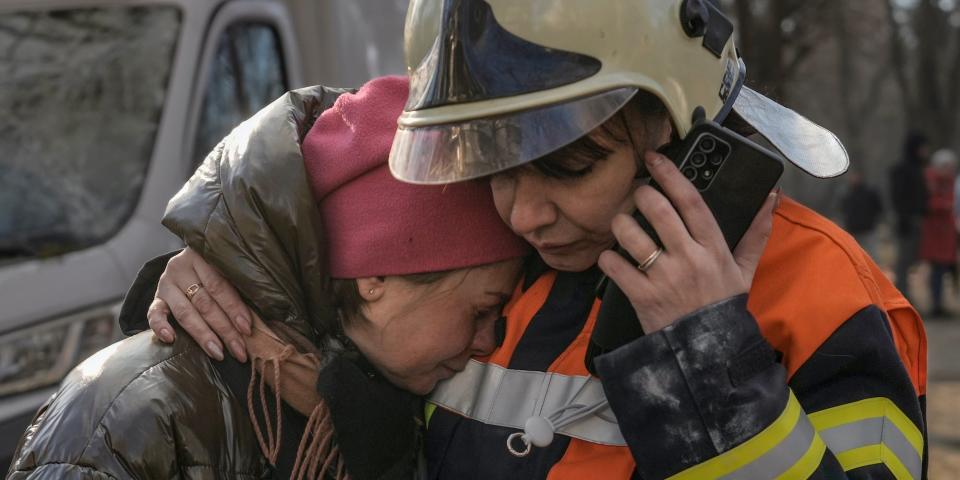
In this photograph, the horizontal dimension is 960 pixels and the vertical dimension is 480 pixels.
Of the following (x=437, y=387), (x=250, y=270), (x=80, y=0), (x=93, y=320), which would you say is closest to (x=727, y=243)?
(x=437, y=387)

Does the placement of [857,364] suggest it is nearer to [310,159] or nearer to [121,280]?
[310,159]

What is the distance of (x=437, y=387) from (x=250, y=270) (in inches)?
15.9

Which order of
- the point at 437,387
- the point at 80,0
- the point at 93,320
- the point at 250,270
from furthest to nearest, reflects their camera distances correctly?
the point at 80,0 → the point at 93,320 → the point at 437,387 → the point at 250,270

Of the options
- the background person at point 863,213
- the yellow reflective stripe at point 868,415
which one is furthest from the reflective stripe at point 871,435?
the background person at point 863,213

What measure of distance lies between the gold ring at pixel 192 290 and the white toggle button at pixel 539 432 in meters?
0.62

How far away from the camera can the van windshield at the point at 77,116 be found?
3.99 meters

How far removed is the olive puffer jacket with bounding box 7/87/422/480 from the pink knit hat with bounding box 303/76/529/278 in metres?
0.07

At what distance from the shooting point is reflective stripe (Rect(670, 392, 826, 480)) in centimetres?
154

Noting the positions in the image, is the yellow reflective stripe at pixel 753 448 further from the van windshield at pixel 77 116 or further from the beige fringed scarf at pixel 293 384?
the van windshield at pixel 77 116

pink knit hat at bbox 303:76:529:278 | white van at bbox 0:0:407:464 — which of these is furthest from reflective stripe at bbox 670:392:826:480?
white van at bbox 0:0:407:464

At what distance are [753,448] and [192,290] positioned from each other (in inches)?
39.0

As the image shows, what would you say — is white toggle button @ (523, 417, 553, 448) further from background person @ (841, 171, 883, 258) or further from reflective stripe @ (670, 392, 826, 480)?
background person @ (841, 171, 883, 258)

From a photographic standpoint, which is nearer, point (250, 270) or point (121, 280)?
point (250, 270)

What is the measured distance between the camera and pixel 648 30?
1731mm
